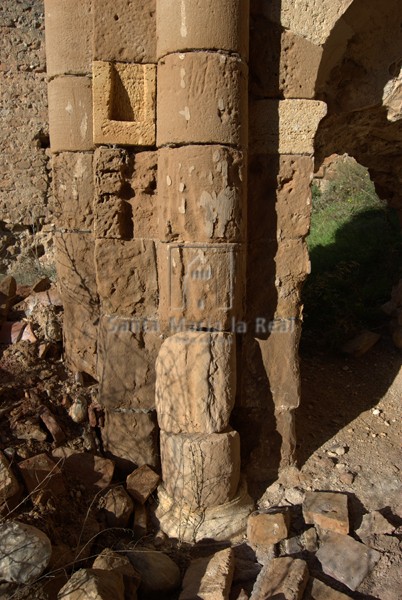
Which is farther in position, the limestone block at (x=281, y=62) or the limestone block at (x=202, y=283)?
the limestone block at (x=281, y=62)

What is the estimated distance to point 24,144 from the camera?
7.50 meters

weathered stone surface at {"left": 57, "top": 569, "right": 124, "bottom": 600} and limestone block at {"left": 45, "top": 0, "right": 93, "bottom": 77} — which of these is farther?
limestone block at {"left": 45, "top": 0, "right": 93, "bottom": 77}

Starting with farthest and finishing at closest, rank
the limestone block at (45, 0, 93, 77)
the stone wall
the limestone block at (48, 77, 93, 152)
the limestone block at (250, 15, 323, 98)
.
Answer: the stone wall
the limestone block at (48, 77, 93, 152)
the limestone block at (45, 0, 93, 77)
the limestone block at (250, 15, 323, 98)

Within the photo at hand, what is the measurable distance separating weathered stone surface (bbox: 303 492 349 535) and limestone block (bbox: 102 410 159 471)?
3.84ft

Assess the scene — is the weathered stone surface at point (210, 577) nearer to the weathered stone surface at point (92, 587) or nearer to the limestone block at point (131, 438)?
the weathered stone surface at point (92, 587)

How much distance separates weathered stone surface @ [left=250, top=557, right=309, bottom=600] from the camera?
8.89 feet

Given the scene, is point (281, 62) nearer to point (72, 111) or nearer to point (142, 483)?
point (72, 111)

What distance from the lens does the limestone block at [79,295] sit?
12.9ft

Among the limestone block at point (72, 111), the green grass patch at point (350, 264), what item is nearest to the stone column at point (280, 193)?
the limestone block at point (72, 111)

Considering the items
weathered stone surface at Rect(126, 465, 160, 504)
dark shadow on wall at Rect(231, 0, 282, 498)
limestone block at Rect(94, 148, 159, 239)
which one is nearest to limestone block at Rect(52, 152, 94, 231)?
limestone block at Rect(94, 148, 159, 239)

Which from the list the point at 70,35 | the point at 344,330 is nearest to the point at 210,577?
the point at 344,330

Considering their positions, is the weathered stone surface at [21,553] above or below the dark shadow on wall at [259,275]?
below

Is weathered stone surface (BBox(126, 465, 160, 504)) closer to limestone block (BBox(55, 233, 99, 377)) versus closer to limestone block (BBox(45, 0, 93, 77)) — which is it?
limestone block (BBox(55, 233, 99, 377))

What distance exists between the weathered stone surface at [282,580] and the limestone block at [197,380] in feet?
2.87
